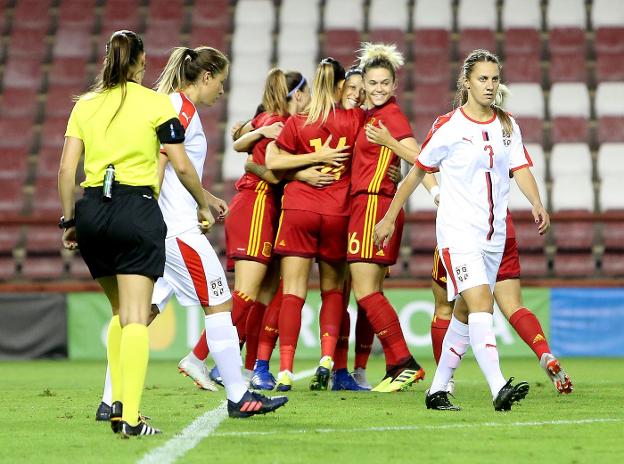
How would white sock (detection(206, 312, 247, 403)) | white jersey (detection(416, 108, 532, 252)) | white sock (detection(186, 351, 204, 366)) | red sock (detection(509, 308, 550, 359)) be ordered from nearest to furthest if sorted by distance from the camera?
white sock (detection(206, 312, 247, 403))
white jersey (detection(416, 108, 532, 252))
red sock (detection(509, 308, 550, 359))
white sock (detection(186, 351, 204, 366))

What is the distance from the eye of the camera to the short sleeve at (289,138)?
25.7ft

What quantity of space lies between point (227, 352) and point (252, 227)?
249 cm

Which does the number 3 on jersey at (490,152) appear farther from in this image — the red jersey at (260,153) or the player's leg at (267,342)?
the player's leg at (267,342)

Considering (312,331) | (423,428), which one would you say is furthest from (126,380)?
(312,331)

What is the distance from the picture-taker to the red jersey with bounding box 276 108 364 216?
775cm

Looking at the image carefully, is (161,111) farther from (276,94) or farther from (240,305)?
(276,94)

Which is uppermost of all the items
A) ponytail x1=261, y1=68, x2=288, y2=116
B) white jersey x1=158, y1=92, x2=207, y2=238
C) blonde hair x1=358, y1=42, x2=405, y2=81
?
blonde hair x1=358, y1=42, x2=405, y2=81

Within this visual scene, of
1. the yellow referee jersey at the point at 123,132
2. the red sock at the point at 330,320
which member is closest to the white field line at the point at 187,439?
the yellow referee jersey at the point at 123,132

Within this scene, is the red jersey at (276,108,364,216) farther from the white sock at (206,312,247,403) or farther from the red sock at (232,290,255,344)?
the white sock at (206,312,247,403)

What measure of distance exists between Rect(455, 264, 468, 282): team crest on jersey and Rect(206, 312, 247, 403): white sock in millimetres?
1161

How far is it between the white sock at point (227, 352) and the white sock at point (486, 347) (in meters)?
1.17

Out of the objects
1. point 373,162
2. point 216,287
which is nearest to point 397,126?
point 373,162

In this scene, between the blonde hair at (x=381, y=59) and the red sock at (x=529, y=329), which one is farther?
the blonde hair at (x=381, y=59)

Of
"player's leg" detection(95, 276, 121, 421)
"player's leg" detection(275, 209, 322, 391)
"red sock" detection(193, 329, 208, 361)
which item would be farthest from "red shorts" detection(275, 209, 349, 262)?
"player's leg" detection(95, 276, 121, 421)
